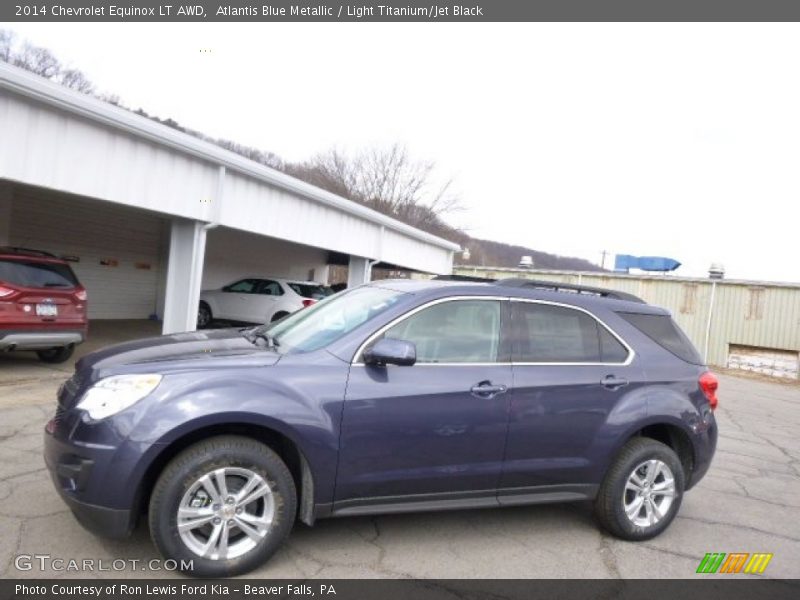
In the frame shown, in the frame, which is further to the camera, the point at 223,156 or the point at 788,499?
the point at 223,156

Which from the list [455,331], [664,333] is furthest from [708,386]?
[455,331]

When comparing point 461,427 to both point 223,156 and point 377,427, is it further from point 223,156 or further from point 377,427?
point 223,156

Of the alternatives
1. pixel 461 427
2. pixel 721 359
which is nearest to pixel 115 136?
pixel 461 427

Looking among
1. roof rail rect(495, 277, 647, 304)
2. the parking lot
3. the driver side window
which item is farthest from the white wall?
roof rail rect(495, 277, 647, 304)

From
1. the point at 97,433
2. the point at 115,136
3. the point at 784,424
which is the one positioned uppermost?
the point at 115,136

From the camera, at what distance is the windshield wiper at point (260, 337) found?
12.3ft

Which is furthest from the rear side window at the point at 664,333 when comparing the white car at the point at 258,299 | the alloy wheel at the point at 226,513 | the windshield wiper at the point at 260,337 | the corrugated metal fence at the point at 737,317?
the corrugated metal fence at the point at 737,317

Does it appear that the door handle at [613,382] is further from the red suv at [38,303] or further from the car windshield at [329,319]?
the red suv at [38,303]

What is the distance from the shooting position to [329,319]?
4008mm

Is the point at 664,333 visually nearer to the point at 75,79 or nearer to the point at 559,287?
the point at 559,287

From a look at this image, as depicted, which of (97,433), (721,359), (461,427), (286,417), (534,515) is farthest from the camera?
(721,359)

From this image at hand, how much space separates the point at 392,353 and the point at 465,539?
59.4 inches

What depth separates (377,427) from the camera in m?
3.34

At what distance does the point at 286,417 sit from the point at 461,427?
1.08 metres
